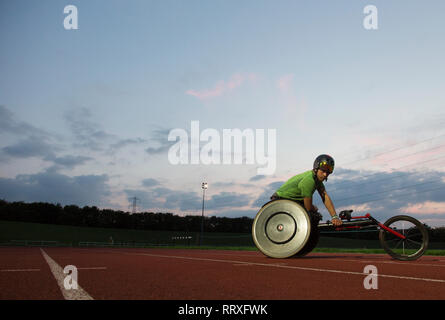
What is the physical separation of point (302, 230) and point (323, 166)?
4.58ft

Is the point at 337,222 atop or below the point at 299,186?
below

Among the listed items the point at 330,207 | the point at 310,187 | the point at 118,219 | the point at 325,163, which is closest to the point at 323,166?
the point at 325,163

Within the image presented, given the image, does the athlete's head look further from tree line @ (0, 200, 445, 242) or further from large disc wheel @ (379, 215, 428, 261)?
tree line @ (0, 200, 445, 242)

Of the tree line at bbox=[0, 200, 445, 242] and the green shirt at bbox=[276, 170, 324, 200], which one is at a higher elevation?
the green shirt at bbox=[276, 170, 324, 200]

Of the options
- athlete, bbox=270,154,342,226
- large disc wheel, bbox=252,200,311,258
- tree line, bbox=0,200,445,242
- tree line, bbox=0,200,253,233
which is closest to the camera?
large disc wheel, bbox=252,200,311,258

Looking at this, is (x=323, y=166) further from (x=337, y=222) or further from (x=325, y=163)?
(x=337, y=222)

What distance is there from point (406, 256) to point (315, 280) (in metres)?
4.40

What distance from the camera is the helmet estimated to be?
7.07m

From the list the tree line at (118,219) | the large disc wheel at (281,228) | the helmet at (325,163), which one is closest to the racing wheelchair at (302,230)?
the large disc wheel at (281,228)

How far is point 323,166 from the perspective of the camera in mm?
7082

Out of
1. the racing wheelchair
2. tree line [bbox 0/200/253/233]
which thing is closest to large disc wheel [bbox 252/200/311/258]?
the racing wheelchair

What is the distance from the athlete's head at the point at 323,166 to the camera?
23.2 feet

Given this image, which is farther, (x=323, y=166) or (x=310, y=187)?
(x=323, y=166)
